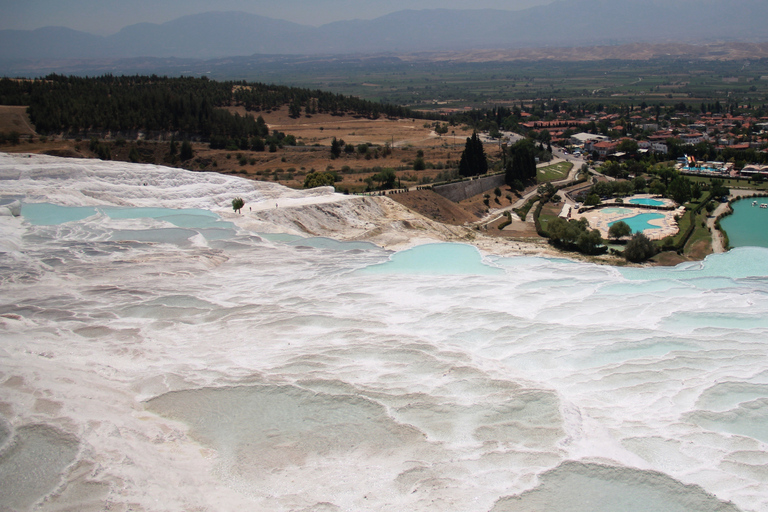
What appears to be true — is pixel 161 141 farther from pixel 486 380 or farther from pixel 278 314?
pixel 486 380

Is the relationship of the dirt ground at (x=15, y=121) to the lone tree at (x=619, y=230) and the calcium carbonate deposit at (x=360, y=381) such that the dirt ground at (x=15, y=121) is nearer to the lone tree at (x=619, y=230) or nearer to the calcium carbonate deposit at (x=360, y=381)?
the calcium carbonate deposit at (x=360, y=381)

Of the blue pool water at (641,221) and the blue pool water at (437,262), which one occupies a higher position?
the blue pool water at (437,262)

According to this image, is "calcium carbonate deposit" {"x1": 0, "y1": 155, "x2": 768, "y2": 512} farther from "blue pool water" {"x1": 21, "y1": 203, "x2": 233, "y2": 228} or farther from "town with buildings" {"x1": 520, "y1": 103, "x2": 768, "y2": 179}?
"town with buildings" {"x1": 520, "y1": 103, "x2": 768, "y2": 179}

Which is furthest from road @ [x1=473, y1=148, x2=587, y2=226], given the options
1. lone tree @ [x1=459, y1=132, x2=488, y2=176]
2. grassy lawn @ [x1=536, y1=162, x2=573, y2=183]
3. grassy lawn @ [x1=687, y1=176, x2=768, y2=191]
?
grassy lawn @ [x1=687, y1=176, x2=768, y2=191]

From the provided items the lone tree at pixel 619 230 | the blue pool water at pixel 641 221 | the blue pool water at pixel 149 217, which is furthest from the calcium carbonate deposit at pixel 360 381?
the blue pool water at pixel 641 221

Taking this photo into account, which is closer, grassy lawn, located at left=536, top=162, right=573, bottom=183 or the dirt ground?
the dirt ground

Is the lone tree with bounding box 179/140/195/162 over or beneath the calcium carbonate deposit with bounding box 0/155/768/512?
over

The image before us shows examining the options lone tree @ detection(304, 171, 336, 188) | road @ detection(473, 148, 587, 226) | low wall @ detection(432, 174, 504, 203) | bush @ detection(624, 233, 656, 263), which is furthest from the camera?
low wall @ detection(432, 174, 504, 203)
